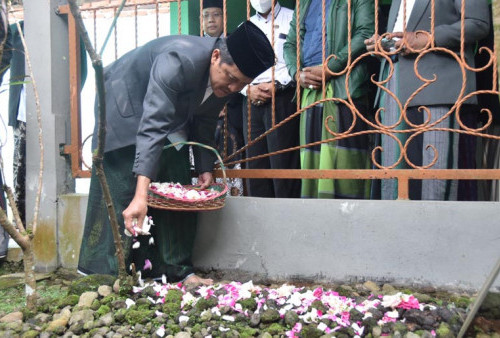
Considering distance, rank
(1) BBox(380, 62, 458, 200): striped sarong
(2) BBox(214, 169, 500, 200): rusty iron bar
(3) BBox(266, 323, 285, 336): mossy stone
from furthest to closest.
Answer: (1) BBox(380, 62, 458, 200): striped sarong < (2) BBox(214, 169, 500, 200): rusty iron bar < (3) BBox(266, 323, 285, 336): mossy stone

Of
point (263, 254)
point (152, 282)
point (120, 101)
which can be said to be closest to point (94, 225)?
point (152, 282)

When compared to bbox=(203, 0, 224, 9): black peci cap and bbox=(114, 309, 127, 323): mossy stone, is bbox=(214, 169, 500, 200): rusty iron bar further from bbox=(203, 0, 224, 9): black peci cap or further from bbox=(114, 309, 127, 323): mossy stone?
bbox=(203, 0, 224, 9): black peci cap

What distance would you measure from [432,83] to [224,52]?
127 centimetres

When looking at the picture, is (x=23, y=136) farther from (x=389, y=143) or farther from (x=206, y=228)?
(x=389, y=143)

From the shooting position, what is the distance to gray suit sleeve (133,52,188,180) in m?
2.81

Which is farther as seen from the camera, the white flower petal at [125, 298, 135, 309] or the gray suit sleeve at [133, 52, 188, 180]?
the gray suit sleeve at [133, 52, 188, 180]

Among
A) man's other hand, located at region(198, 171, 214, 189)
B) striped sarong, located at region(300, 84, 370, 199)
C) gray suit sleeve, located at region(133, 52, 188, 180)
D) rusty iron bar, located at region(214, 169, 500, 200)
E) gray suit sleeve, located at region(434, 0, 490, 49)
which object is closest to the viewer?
gray suit sleeve, located at region(133, 52, 188, 180)

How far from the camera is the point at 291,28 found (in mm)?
4074

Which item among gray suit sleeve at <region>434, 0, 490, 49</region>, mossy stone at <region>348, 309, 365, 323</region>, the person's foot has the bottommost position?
the person's foot

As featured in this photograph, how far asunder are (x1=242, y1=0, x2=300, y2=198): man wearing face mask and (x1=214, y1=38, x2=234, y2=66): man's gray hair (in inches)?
37.1

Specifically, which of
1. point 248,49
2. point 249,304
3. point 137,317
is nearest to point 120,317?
point 137,317

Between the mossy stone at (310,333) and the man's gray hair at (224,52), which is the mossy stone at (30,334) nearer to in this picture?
the mossy stone at (310,333)

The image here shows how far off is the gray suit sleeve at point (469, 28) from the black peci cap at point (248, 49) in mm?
A: 1070

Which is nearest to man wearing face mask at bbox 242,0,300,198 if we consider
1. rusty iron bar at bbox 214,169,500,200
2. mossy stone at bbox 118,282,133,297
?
rusty iron bar at bbox 214,169,500,200
